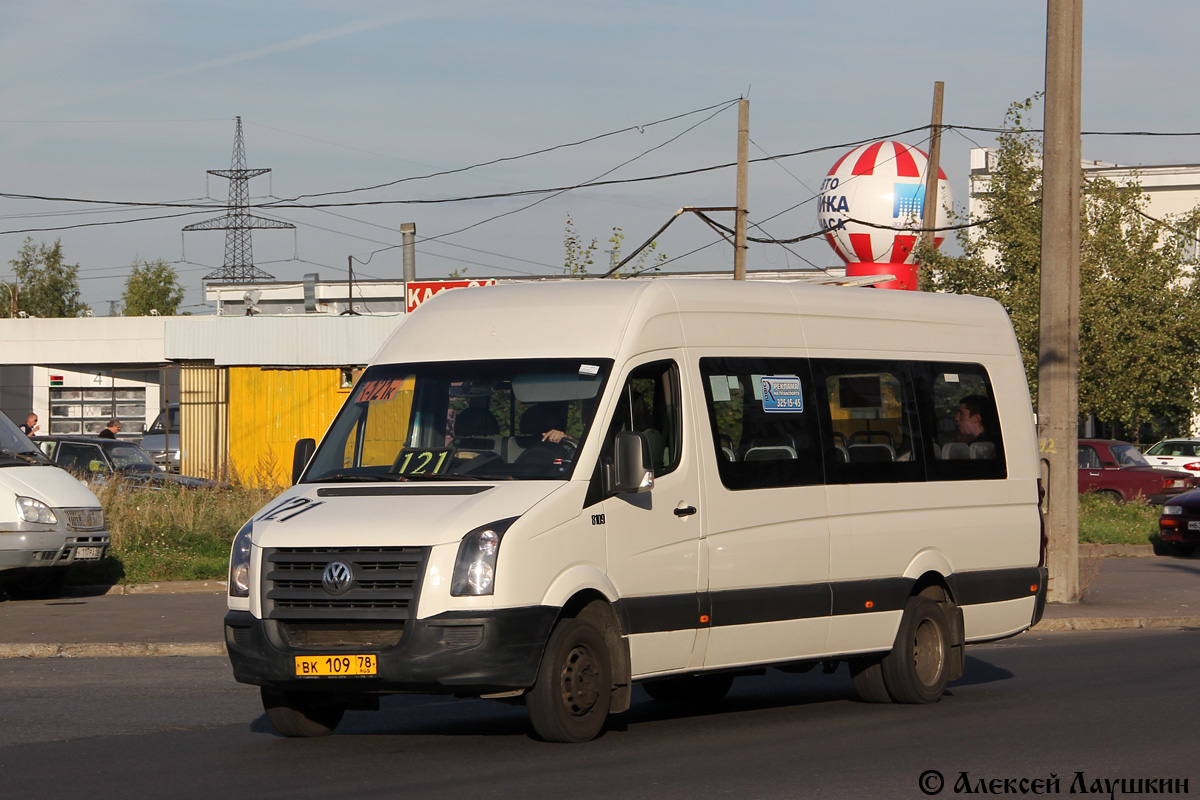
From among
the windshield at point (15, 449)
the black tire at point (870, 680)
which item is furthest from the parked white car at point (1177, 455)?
the black tire at point (870, 680)

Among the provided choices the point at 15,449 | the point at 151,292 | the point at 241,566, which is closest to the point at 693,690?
the point at 241,566

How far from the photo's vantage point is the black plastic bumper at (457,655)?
788cm

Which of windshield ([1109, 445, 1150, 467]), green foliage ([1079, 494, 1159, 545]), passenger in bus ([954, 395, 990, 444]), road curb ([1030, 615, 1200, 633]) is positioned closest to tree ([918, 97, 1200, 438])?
windshield ([1109, 445, 1150, 467])

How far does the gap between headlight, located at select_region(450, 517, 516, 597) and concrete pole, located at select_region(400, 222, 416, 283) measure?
3297cm

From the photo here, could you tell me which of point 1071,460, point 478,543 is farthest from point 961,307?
point 1071,460

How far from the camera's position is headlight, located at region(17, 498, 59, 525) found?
Answer: 1595 centimetres

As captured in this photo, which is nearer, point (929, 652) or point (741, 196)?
point (929, 652)

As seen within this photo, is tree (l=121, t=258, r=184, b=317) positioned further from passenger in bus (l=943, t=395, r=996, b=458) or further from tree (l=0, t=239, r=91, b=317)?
passenger in bus (l=943, t=395, r=996, b=458)

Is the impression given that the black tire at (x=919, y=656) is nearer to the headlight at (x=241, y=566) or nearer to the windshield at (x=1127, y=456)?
the headlight at (x=241, y=566)

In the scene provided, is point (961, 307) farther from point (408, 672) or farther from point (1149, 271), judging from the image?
point (1149, 271)

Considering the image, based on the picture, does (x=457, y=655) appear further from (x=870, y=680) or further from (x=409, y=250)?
(x=409, y=250)

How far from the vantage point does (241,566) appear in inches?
331

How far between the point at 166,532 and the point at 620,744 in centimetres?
1303

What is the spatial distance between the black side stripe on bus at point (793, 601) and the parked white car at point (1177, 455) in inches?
1002
